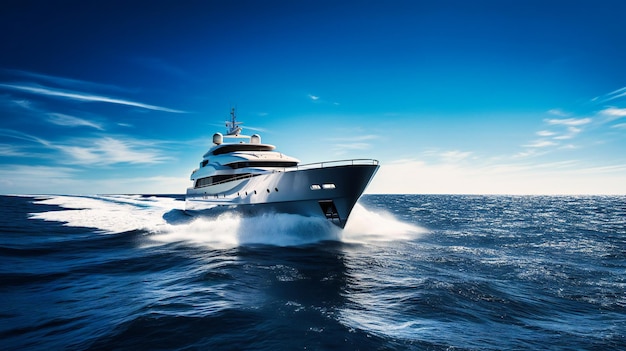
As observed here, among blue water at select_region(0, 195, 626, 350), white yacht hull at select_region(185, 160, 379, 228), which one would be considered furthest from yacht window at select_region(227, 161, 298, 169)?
blue water at select_region(0, 195, 626, 350)

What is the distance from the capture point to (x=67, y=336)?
4.62m

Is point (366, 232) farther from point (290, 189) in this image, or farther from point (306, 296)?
point (306, 296)

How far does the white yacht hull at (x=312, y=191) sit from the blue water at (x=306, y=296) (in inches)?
60.9

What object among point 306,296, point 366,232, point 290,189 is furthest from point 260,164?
point 306,296

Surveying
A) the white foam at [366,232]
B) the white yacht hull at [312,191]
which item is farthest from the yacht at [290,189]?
the white foam at [366,232]

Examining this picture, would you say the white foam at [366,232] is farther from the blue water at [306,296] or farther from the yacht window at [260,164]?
the yacht window at [260,164]

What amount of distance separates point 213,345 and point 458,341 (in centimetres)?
371

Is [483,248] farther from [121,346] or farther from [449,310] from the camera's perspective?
[121,346]

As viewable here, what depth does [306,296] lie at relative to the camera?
654cm

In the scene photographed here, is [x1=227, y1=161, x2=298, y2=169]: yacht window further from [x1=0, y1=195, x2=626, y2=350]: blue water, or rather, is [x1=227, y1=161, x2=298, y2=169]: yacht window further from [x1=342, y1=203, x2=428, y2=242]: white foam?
[x1=0, y1=195, x2=626, y2=350]: blue water

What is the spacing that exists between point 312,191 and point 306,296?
281 inches

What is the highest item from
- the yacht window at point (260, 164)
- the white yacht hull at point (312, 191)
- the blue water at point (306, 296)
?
the yacht window at point (260, 164)

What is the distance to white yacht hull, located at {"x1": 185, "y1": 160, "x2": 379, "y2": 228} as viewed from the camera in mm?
13117

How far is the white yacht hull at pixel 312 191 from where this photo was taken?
43.0 feet
